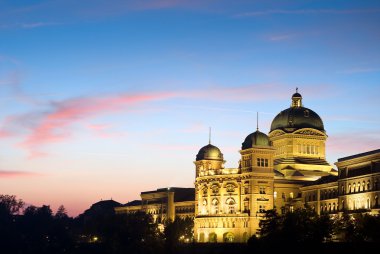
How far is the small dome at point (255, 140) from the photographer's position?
595ft

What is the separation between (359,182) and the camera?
152375 mm

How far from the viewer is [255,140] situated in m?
182

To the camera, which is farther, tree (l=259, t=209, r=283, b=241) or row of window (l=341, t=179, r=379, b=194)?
row of window (l=341, t=179, r=379, b=194)

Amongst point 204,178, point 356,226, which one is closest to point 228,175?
point 204,178

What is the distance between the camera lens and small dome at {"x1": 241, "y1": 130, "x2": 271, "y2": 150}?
595 feet

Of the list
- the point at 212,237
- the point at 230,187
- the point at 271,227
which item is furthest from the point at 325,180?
the point at 271,227

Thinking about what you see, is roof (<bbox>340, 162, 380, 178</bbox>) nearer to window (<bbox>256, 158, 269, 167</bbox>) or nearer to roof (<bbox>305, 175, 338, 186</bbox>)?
roof (<bbox>305, 175, 338, 186</bbox>)

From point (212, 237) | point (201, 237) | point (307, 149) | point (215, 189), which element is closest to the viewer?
point (212, 237)

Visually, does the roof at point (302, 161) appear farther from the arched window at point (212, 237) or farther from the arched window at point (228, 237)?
the arched window at point (212, 237)

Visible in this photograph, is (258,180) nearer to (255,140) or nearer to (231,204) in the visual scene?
(231,204)

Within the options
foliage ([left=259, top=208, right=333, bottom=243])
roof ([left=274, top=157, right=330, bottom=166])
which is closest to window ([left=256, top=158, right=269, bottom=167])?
roof ([left=274, top=157, right=330, bottom=166])

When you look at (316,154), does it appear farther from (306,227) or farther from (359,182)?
(306,227)

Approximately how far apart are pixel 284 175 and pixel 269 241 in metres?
52.5

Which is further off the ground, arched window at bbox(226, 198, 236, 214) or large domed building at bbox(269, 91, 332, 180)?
large domed building at bbox(269, 91, 332, 180)
